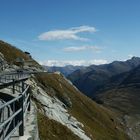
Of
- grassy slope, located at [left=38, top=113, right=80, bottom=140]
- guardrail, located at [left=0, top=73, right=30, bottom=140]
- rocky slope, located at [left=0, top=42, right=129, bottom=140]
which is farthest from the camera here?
rocky slope, located at [left=0, top=42, right=129, bottom=140]

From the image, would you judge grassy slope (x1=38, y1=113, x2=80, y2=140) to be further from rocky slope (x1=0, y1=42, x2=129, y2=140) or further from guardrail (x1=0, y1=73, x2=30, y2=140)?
guardrail (x1=0, y1=73, x2=30, y2=140)

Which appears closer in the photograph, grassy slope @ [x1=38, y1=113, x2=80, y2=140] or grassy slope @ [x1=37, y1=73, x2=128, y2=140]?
grassy slope @ [x1=38, y1=113, x2=80, y2=140]

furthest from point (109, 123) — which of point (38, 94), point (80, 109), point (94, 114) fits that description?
point (38, 94)

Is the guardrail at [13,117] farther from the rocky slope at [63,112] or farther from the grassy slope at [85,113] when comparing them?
the grassy slope at [85,113]

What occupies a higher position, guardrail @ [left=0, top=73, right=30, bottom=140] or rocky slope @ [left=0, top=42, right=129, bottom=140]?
guardrail @ [left=0, top=73, right=30, bottom=140]

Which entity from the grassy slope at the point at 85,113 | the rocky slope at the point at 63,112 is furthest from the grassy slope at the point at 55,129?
the grassy slope at the point at 85,113

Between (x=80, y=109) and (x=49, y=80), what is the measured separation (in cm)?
1184

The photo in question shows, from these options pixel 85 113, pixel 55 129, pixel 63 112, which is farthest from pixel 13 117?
pixel 85 113

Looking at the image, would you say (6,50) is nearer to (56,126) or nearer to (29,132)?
(56,126)

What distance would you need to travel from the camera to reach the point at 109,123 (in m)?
110

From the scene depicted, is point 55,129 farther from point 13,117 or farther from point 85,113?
point 85,113

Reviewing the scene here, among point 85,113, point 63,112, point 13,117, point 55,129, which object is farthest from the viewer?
point 85,113

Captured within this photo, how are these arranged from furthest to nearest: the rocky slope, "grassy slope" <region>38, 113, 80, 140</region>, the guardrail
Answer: the rocky slope, "grassy slope" <region>38, 113, 80, 140</region>, the guardrail

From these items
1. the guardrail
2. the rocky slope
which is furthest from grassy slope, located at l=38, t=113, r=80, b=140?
the guardrail
